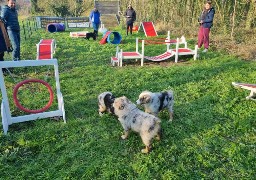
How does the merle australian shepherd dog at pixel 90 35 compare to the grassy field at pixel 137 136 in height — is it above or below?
above

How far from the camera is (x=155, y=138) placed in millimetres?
4352

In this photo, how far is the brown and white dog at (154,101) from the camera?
452 centimetres

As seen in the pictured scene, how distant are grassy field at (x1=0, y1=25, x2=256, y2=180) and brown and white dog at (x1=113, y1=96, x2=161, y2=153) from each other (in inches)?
9.7

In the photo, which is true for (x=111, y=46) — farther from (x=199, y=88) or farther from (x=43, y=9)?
(x=43, y=9)

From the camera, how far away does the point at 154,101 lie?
462cm

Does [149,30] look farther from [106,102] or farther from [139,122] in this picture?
[139,122]

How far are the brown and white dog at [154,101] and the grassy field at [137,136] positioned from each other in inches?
16.1

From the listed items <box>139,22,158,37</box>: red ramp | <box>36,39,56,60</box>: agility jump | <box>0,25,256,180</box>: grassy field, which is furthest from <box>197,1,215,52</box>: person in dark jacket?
<box>36,39,56,60</box>: agility jump

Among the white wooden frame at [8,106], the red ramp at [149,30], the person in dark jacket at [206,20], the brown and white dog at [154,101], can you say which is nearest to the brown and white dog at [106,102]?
the brown and white dog at [154,101]

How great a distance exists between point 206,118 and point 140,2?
16.1 m

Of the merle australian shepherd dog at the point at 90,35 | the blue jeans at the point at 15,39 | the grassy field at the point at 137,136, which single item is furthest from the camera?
the merle australian shepherd dog at the point at 90,35

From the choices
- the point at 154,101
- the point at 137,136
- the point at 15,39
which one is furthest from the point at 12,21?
the point at 137,136

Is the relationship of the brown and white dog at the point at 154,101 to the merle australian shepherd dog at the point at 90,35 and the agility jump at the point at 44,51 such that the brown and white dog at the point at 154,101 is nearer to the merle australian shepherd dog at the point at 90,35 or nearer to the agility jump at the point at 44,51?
the agility jump at the point at 44,51

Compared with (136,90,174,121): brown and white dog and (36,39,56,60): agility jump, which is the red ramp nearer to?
(36,39,56,60): agility jump
